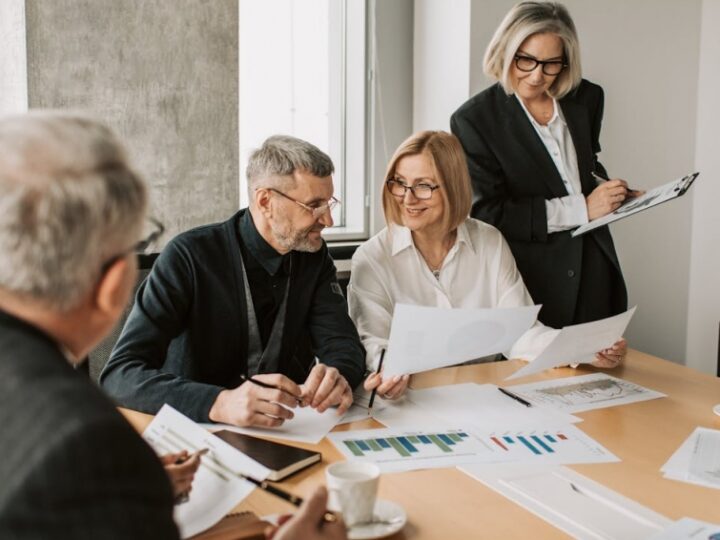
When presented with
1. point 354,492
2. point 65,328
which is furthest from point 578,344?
point 65,328

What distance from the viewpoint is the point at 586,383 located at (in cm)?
194

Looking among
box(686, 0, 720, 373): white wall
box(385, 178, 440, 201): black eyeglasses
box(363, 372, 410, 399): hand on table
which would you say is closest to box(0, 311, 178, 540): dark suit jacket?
box(363, 372, 410, 399): hand on table

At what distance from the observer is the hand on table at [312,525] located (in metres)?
0.90

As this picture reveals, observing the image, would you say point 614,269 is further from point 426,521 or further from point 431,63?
point 426,521

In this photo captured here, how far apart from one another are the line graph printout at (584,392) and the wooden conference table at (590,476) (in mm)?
39

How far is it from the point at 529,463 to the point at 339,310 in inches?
32.1

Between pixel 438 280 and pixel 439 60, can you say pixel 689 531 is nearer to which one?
pixel 438 280

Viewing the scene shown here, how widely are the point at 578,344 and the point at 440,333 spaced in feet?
1.27

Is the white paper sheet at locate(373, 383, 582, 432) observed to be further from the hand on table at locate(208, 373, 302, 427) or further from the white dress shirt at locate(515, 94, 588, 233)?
the white dress shirt at locate(515, 94, 588, 233)

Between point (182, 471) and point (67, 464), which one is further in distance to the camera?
point (182, 471)

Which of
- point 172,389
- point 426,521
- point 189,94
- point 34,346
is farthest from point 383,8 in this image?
point 34,346

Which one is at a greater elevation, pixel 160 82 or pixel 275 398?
pixel 160 82

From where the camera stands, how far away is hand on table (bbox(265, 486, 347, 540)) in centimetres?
90

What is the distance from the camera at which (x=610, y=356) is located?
205 centimetres
